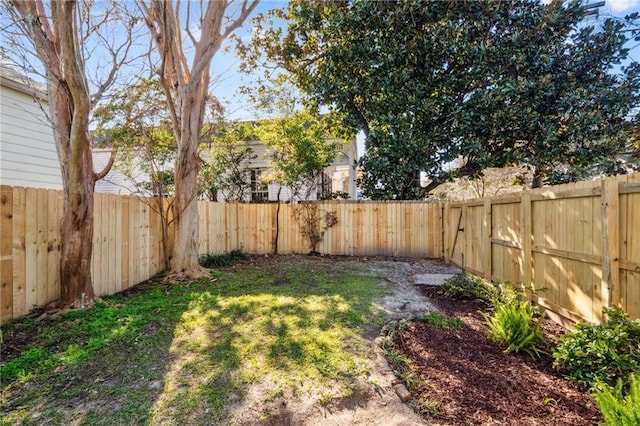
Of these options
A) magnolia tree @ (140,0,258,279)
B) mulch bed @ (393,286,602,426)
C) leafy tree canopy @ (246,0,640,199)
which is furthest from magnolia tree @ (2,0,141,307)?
leafy tree canopy @ (246,0,640,199)

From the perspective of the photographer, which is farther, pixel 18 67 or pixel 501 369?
pixel 18 67

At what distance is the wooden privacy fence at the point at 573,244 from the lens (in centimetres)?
260

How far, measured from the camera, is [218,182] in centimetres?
968

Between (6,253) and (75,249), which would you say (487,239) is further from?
(6,253)

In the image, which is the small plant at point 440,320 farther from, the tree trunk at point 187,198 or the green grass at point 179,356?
the tree trunk at point 187,198

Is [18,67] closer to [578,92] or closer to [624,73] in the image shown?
[578,92]

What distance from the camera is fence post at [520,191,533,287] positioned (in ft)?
13.1

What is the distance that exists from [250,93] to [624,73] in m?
10.1

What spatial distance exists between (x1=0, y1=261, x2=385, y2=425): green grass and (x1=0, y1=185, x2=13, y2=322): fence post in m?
0.22

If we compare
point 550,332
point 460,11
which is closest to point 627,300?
point 550,332

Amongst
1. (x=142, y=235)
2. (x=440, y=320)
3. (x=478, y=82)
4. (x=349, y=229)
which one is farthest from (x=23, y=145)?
(x=478, y=82)

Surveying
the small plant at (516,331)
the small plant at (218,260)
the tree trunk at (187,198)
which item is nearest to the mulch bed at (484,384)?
the small plant at (516,331)

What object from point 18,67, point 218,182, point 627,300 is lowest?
point 627,300

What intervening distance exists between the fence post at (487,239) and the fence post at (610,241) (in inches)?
97.7
